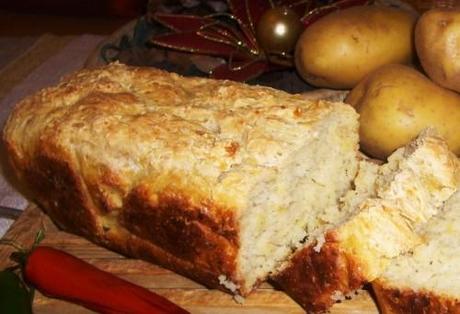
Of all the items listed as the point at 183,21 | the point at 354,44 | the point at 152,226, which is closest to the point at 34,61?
the point at 183,21

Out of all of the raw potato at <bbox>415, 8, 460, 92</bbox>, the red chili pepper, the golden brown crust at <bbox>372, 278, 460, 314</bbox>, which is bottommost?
the red chili pepper

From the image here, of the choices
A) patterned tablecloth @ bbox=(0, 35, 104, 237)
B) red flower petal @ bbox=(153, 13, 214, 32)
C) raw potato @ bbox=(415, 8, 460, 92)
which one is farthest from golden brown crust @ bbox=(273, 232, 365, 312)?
patterned tablecloth @ bbox=(0, 35, 104, 237)

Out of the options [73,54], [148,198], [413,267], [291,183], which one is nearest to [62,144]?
[148,198]

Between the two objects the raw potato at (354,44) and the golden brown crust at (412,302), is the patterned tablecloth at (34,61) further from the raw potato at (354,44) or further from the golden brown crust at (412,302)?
the golden brown crust at (412,302)

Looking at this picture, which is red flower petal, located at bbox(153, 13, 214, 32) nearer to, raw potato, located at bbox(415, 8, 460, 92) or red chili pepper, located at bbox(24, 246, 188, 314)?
raw potato, located at bbox(415, 8, 460, 92)

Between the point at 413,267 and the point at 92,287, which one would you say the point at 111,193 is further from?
the point at 413,267

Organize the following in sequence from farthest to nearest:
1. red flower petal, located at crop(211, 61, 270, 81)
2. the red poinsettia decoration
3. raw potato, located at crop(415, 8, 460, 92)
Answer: the red poinsettia decoration
red flower petal, located at crop(211, 61, 270, 81)
raw potato, located at crop(415, 8, 460, 92)
